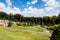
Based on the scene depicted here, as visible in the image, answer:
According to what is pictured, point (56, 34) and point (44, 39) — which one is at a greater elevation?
point (56, 34)

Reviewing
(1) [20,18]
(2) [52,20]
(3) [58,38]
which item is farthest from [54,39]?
(1) [20,18]

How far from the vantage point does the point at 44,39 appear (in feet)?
120

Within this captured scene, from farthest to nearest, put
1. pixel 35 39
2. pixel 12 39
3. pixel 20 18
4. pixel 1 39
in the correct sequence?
pixel 20 18 < pixel 35 39 < pixel 12 39 < pixel 1 39

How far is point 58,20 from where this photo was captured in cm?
12481

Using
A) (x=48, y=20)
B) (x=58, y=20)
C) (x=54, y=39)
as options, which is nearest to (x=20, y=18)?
(x=48, y=20)

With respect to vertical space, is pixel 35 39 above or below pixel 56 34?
below

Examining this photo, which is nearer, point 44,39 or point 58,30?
point 58,30

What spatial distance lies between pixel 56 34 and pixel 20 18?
126 meters

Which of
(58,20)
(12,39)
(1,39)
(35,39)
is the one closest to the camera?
(1,39)

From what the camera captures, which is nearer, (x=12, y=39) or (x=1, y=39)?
(x=1, y=39)

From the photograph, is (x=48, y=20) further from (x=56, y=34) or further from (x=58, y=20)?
(x=56, y=34)

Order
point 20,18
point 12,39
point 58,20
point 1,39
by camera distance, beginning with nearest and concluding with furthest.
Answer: point 1,39
point 12,39
point 58,20
point 20,18

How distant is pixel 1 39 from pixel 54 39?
11112mm

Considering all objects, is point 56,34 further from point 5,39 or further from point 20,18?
point 20,18
